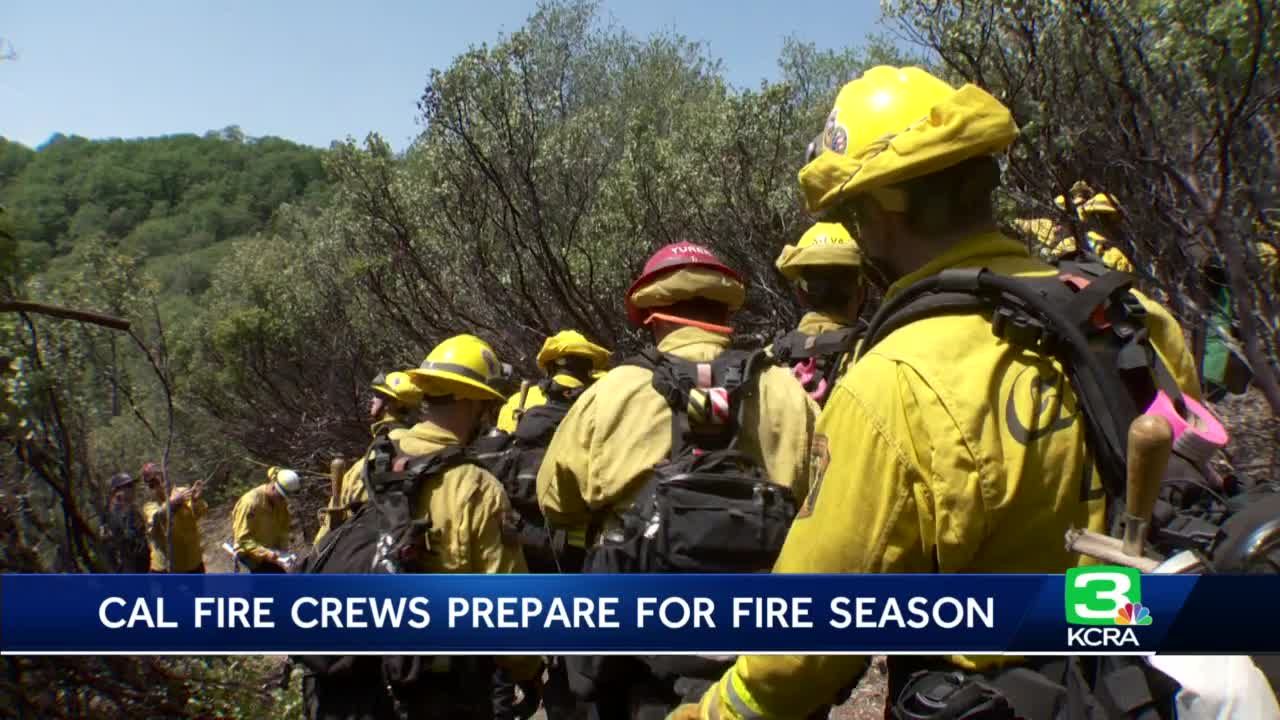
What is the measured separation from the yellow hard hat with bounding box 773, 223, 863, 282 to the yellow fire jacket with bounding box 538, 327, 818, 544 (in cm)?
107

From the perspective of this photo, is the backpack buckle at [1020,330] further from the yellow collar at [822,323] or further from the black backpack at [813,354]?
the yellow collar at [822,323]

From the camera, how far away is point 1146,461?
1283 millimetres

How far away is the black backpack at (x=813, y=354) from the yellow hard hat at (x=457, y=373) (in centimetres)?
123

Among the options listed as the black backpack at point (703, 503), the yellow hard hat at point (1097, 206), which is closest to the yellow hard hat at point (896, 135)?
the black backpack at point (703, 503)

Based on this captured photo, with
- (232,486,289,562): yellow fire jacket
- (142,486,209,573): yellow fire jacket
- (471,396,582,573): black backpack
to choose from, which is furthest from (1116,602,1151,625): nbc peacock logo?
(232,486,289,562): yellow fire jacket

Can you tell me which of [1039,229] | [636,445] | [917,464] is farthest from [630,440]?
[1039,229]

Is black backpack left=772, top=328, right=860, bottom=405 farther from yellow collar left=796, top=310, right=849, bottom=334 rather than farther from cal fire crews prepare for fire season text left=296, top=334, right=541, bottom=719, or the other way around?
cal fire crews prepare for fire season text left=296, top=334, right=541, bottom=719

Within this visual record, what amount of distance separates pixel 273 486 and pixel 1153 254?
7.03 m

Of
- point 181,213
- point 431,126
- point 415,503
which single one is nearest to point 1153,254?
point 415,503

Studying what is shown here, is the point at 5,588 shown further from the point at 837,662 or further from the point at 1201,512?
the point at 1201,512

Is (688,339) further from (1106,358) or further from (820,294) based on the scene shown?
(1106,358)

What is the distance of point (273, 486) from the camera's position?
7547mm

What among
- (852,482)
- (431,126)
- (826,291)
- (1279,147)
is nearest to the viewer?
(852,482)

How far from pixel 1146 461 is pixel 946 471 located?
290 mm
